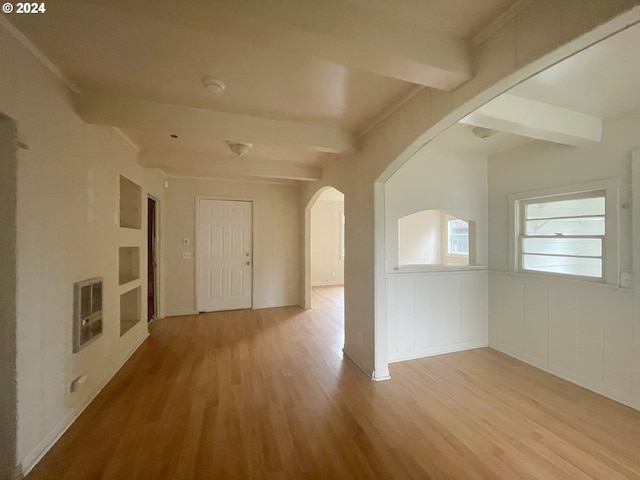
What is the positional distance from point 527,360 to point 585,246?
4.76 feet

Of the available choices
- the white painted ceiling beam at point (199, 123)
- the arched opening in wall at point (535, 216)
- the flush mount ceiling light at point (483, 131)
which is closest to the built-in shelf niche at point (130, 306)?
the white painted ceiling beam at point (199, 123)

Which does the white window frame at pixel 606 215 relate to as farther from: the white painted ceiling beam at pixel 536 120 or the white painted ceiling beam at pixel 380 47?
the white painted ceiling beam at pixel 380 47

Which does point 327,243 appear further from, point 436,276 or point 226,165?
point 436,276

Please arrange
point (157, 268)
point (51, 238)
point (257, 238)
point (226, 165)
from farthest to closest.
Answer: point (257, 238) → point (157, 268) → point (226, 165) → point (51, 238)

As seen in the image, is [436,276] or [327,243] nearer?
[436,276]

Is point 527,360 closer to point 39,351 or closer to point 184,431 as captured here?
A: point 184,431

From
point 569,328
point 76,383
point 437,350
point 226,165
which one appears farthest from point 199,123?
point 569,328

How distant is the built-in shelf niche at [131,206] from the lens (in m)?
3.51

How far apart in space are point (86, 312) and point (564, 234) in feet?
15.9

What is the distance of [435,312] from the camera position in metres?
3.32

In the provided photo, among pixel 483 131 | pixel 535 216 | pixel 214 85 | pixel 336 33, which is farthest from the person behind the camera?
pixel 535 216

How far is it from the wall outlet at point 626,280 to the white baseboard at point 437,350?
5.30 ft

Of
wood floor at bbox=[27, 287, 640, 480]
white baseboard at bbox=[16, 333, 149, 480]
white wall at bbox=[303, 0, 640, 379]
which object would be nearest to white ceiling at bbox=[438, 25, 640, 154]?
white wall at bbox=[303, 0, 640, 379]

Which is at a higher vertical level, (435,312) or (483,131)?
(483,131)
